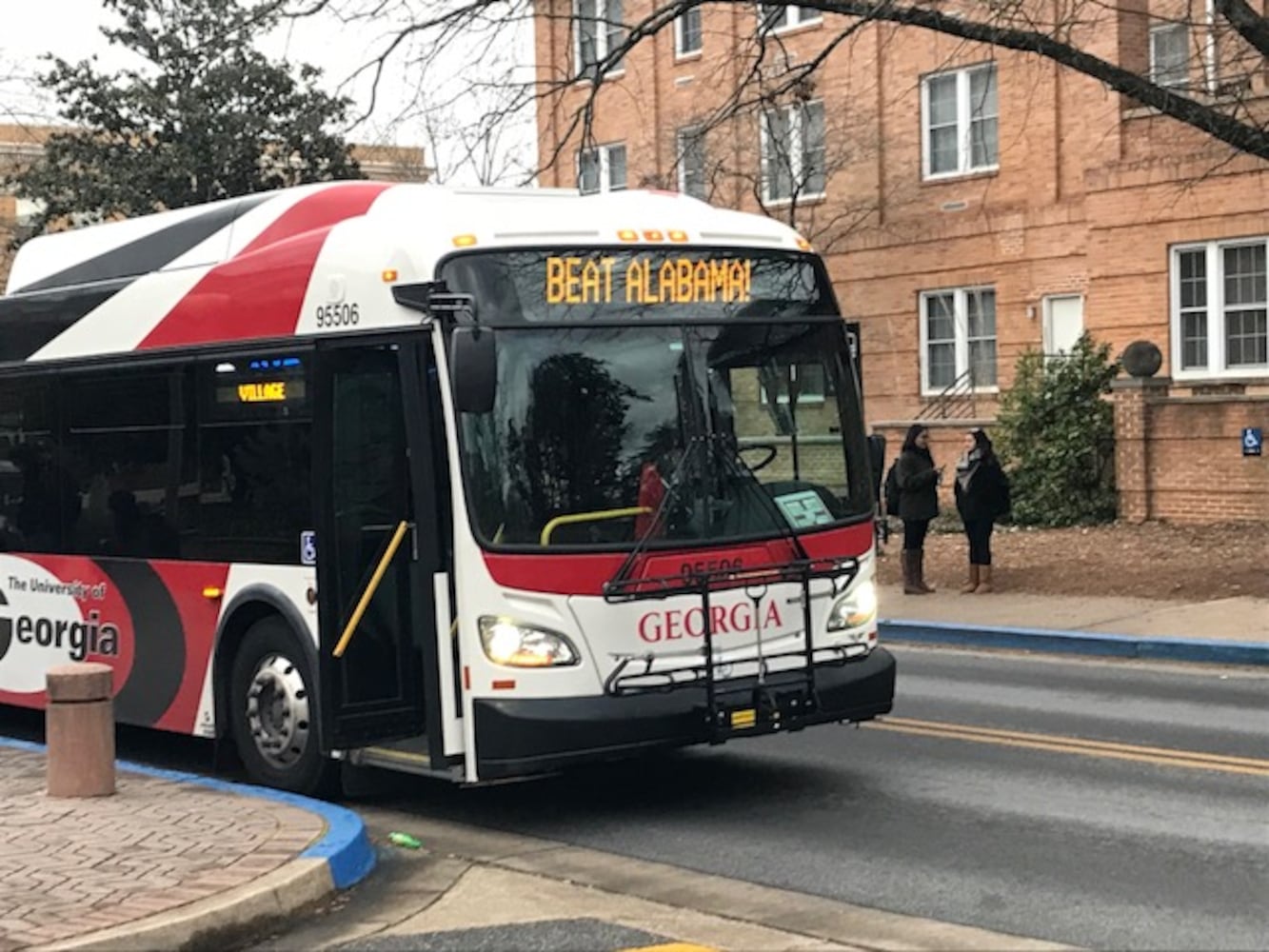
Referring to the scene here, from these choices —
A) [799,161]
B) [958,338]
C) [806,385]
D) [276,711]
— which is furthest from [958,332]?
[276,711]

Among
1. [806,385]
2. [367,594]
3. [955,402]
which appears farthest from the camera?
[955,402]

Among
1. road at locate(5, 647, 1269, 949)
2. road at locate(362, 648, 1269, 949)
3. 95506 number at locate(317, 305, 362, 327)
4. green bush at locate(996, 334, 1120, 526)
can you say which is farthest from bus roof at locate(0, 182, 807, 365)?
green bush at locate(996, 334, 1120, 526)

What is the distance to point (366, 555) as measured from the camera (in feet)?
28.7

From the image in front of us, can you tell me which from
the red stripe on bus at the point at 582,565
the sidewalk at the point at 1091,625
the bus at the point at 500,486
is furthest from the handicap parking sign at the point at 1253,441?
the red stripe on bus at the point at 582,565

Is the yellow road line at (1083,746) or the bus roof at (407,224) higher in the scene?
the bus roof at (407,224)

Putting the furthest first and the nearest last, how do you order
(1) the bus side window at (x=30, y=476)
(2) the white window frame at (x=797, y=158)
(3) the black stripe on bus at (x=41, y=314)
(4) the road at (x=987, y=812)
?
(2) the white window frame at (x=797, y=158), (1) the bus side window at (x=30, y=476), (3) the black stripe on bus at (x=41, y=314), (4) the road at (x=987, y=812)

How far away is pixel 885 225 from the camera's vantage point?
30359mm

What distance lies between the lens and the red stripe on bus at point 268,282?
912 centimetres

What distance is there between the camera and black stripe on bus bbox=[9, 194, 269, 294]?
10250 mm

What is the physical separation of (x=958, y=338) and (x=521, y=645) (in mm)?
22488

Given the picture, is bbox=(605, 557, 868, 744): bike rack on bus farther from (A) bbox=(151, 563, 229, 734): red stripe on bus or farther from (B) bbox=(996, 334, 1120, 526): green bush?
(B) bbox=(996, 334, 1120, 526): green bush

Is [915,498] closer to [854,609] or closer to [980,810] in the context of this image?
[854,609]

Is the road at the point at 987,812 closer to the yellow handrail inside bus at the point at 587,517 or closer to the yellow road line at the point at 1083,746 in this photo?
the yellow road line at the point at 1083,746

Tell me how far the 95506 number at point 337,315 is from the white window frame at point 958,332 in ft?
69.2
